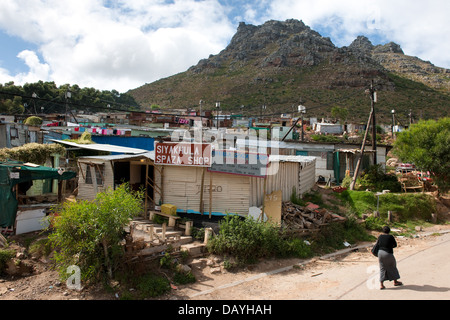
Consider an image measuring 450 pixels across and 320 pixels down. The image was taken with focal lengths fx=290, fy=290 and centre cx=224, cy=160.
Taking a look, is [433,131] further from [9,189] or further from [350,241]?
[9,189]

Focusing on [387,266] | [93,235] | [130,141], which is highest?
[130,141]

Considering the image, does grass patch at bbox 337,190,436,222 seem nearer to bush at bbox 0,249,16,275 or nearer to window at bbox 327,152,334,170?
window at bbox 327,152,334,170

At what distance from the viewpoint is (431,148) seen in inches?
630

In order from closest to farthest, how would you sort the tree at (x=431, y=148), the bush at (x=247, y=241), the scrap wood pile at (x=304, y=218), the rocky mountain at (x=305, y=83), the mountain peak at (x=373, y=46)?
the bush at (x=247, y=241) < the scrap wood pile at (x=304, y=218) < the tree at (x=431, y=148) < the rocky mountain at (x=305, y=83) < the mountain peak at (x=373, y=46)

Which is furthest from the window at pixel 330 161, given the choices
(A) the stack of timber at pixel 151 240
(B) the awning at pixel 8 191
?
(B) the awning at pixel 8 191

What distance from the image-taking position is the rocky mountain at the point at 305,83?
185 ft

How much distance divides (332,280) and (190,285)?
→ 4089 mm

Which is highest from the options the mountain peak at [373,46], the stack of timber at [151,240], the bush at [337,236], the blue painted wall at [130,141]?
the mountain peak at [373,46]

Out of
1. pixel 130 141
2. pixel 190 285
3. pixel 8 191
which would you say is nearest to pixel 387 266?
pixel 190 285

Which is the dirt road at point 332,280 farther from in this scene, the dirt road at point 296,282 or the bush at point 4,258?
the bush at point 4,258

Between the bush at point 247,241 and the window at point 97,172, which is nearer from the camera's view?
the bush at point 247,241

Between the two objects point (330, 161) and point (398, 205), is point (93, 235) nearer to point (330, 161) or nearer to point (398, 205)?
point (398, 205)

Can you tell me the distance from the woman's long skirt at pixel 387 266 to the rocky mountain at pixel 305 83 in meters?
41.2

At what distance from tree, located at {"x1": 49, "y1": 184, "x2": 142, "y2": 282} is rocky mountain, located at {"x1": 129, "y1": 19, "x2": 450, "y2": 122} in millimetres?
43744
